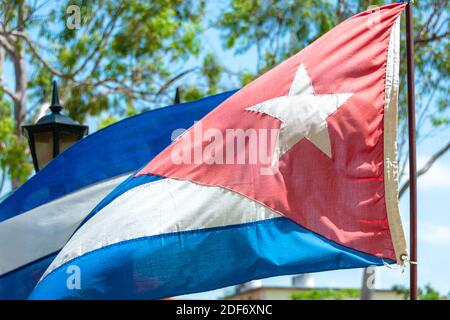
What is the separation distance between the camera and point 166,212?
6.25m

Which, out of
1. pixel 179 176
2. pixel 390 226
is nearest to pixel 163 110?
pixel 179 176

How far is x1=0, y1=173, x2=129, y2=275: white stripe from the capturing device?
342 inches

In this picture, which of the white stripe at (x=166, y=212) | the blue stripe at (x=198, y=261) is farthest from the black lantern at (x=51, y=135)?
the blue stripe at (x=198, y=261)

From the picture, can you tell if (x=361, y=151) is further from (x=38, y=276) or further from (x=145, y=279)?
(x=38, y=276)

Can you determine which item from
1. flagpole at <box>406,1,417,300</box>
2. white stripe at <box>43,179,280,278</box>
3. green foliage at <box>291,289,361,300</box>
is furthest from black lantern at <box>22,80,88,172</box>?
green foliage at <box>291,289,361,300</box>

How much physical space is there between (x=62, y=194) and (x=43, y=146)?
0.89 meters

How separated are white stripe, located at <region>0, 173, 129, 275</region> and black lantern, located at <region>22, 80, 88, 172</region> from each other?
713mm

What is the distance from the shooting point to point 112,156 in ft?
28.4

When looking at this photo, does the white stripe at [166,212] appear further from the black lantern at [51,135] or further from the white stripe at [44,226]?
the black lantern at [51,135]

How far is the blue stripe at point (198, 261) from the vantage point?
6066 millimetres

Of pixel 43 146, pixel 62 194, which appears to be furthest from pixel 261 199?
pixel 43 146

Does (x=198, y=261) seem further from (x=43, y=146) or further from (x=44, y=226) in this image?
(x=43, y=146)

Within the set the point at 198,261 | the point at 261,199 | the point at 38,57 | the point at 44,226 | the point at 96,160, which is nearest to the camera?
the point at 198,261
